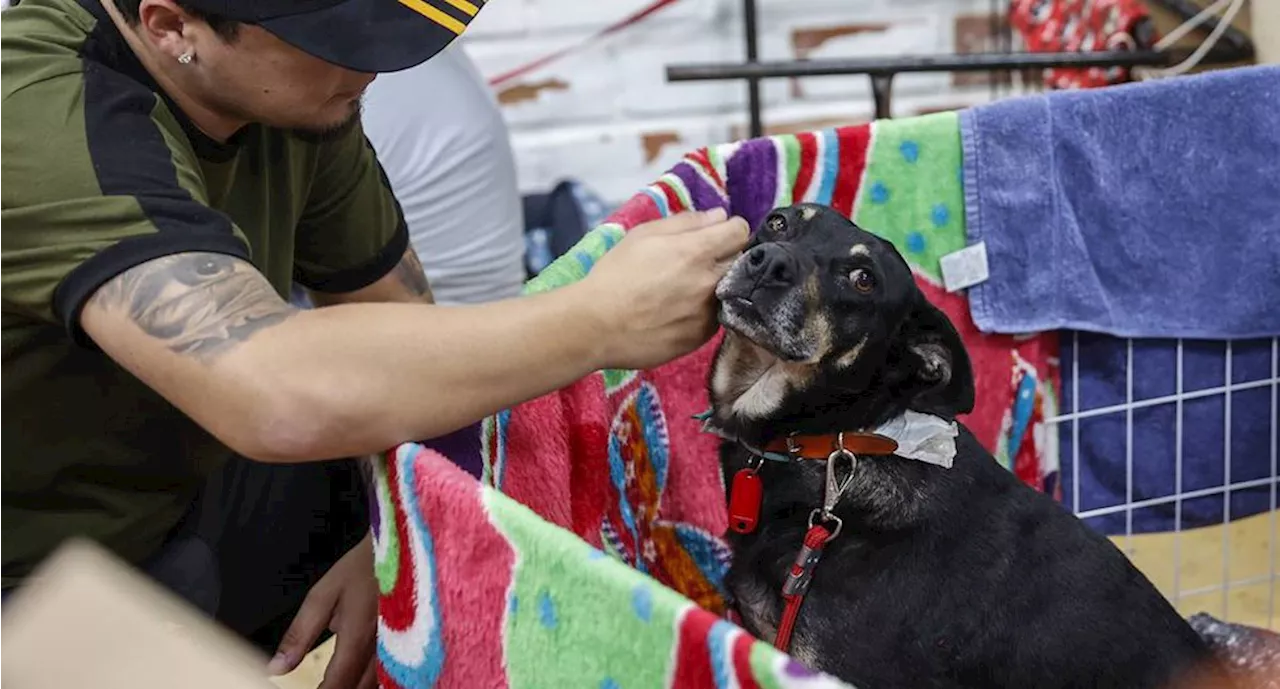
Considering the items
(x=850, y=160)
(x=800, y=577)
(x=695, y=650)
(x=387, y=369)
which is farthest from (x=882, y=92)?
(x=695, y=650)

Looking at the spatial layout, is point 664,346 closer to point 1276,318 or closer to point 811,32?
point 1276,318

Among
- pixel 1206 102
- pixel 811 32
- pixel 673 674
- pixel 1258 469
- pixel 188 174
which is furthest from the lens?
pixel 811 32

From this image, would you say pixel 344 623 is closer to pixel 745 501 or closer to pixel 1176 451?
pixel 745 501

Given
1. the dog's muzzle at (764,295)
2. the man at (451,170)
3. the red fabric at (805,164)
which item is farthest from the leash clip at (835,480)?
the man at (451,170)

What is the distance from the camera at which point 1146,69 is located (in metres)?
2.28

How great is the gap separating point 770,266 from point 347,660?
53 cm

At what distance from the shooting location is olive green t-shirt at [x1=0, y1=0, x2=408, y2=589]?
3.30 ft

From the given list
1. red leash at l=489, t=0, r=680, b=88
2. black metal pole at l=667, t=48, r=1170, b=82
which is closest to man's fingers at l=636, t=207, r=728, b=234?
black metal pole at l=667, t=48, r=1170, b=82

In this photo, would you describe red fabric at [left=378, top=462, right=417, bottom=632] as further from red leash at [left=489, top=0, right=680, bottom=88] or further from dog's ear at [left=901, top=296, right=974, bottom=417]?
red leash at [left=489, top=0, right=680, bottom=88]

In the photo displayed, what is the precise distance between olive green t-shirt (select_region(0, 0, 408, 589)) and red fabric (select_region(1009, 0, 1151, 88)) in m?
1.30

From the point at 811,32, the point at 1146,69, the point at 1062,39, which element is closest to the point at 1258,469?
the point at 1146,69

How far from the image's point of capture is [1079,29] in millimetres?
2391

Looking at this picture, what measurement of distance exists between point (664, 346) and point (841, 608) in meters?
0.28

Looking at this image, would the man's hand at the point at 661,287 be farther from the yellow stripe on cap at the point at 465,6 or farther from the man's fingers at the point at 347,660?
the man's fingers at the point at 347,660
